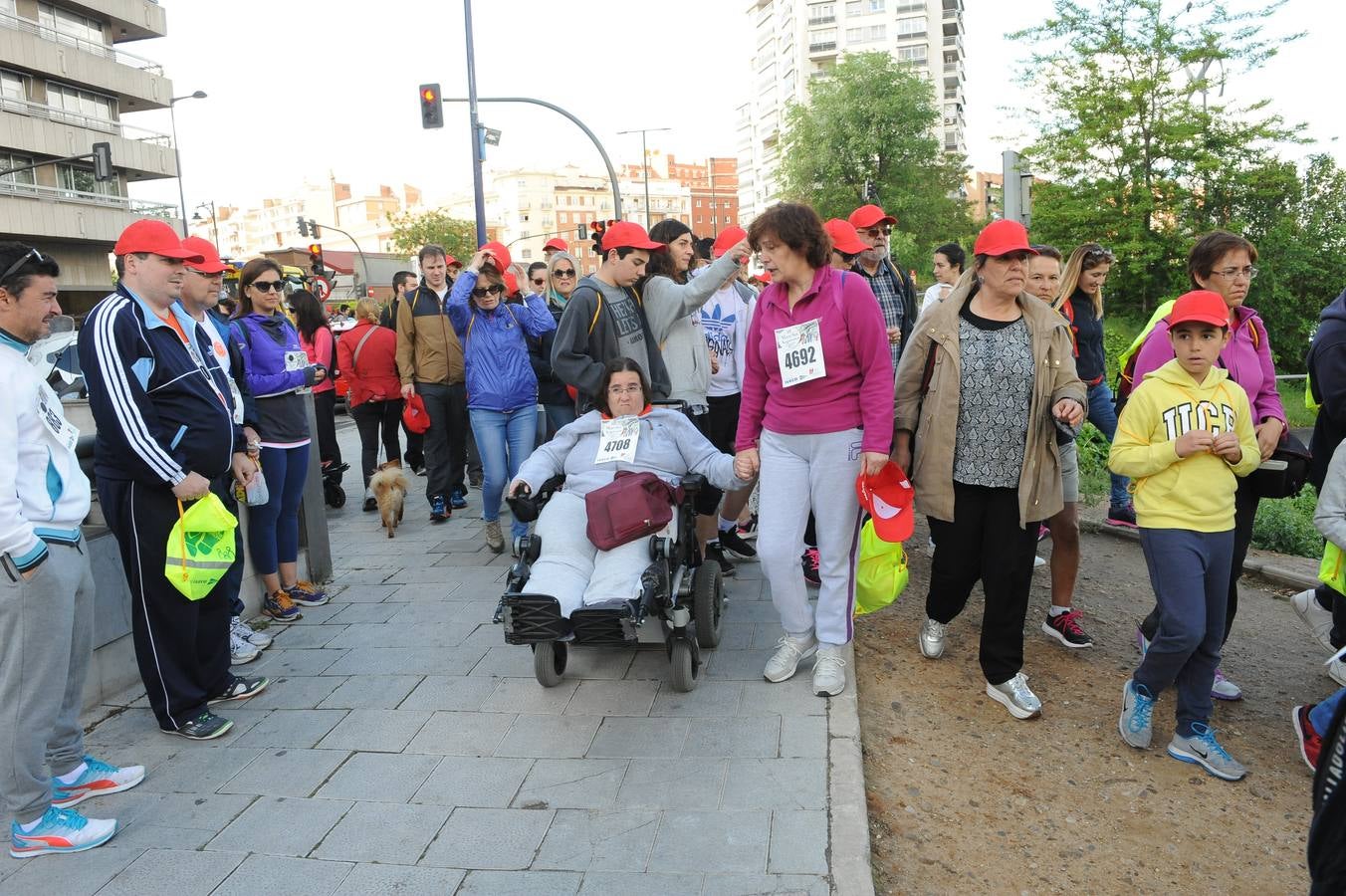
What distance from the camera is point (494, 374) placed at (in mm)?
6746

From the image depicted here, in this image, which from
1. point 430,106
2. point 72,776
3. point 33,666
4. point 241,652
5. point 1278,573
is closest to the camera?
point 33,666

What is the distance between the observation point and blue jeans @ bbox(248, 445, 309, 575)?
5.55 m

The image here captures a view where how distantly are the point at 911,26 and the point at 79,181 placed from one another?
65.1 metres

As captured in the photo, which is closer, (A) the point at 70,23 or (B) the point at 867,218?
(B) the point at 867,218

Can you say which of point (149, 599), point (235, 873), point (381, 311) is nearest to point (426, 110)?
point (381, 311)

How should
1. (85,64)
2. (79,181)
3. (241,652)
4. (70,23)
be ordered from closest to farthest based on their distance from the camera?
(241,652) → (79,181) → (85,64) → (70,23)

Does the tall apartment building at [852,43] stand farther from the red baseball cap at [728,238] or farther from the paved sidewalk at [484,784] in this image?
the paved sidewalk at [484,784]

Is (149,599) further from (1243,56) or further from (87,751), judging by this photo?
(1243,56)

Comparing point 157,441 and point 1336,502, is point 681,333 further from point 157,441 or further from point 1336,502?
point 1336,502

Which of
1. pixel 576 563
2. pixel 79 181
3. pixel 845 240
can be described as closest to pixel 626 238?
pixel 845 240

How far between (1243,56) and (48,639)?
23.9 m

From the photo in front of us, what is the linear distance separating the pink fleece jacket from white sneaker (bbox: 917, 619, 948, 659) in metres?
1.19

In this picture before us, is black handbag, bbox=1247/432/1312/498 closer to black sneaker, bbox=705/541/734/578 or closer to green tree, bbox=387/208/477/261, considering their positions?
black sneaker, bbox=705/541/734/578

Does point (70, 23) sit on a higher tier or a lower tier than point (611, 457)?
higher
